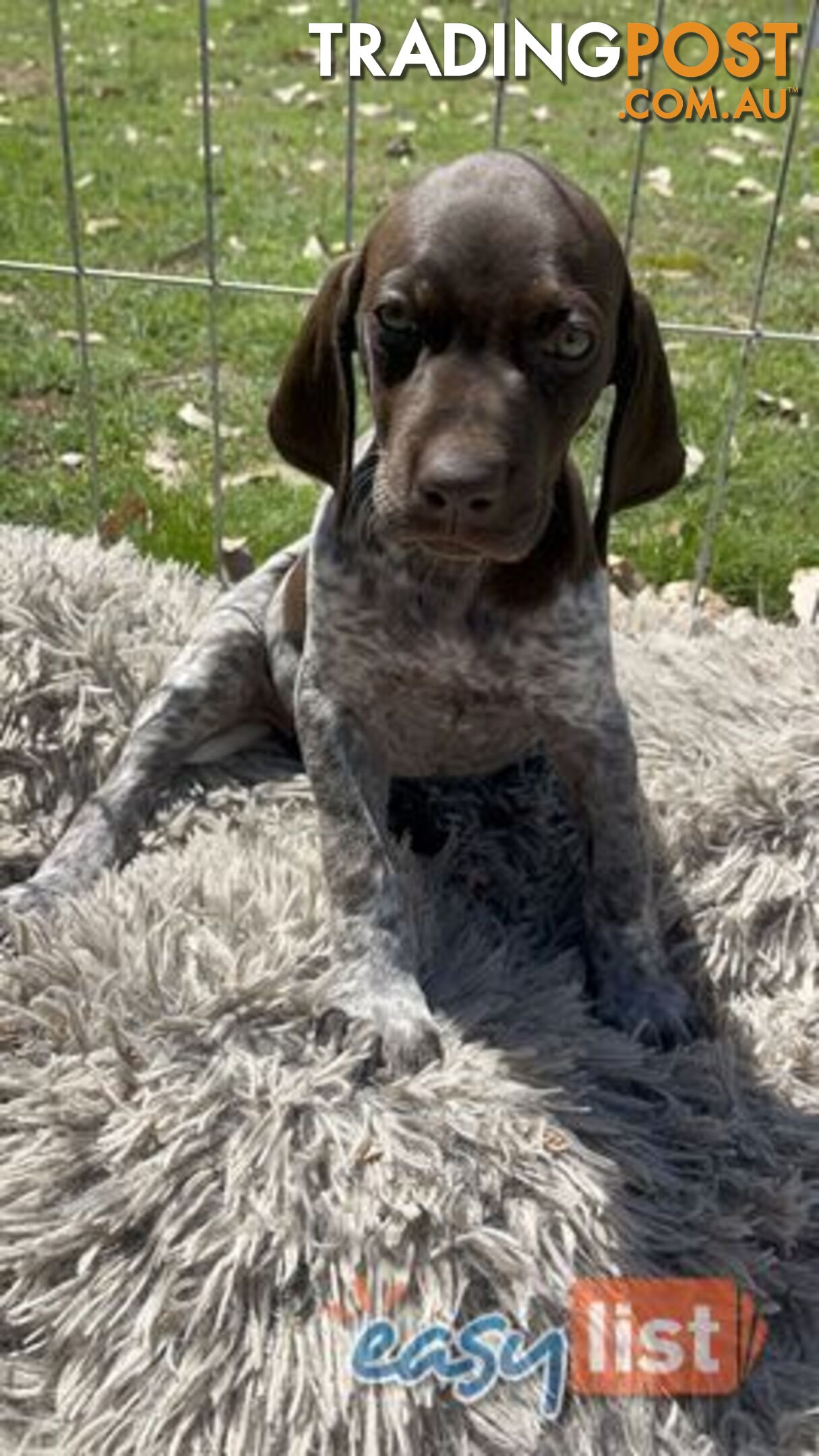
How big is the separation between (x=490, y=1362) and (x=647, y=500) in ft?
4.34

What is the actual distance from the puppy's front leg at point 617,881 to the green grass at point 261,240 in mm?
1432

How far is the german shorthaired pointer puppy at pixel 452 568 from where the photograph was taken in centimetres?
205

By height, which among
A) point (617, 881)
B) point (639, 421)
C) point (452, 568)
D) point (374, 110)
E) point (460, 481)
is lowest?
point (374, 110)

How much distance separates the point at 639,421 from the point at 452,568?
364 millimetres

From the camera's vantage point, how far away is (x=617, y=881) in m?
2.56

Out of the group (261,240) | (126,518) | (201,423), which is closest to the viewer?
(126,518)

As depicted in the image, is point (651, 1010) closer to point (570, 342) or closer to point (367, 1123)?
point (367, 1123)

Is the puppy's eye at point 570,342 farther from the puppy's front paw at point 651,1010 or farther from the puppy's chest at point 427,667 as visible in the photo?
the puppy's front paw at point 651,1010

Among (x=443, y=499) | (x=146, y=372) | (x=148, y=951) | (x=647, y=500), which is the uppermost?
(x=443, y=499)

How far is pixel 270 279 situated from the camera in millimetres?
5590

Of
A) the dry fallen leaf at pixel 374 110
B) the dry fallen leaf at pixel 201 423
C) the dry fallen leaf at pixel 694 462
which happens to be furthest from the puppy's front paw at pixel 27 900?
the dry fallen leaf at pixel 374 110

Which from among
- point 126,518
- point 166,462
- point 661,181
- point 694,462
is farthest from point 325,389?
point 661,181

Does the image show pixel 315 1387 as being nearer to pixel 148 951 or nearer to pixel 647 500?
pixel 148 951

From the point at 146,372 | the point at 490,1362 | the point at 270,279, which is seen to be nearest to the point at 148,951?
the point at 490,1362
